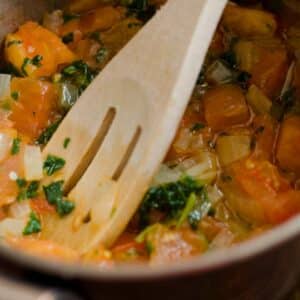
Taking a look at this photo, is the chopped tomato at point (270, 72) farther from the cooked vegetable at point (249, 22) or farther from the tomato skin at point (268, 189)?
the tomato skin at point (268, 189)

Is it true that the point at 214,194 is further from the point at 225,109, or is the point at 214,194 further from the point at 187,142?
the point at 225,109

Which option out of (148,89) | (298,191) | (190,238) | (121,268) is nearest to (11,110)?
(148,89)

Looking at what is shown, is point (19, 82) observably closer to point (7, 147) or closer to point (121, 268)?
point (7, 147)

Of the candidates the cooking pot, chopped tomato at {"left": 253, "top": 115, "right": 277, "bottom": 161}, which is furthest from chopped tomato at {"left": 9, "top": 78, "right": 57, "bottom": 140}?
the cooking pot

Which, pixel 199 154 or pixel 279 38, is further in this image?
pixel 279 38

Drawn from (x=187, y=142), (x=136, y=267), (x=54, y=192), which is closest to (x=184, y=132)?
(x=187, y=142)

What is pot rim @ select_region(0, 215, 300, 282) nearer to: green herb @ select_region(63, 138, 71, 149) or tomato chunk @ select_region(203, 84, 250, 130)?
green herb @ select_region(63, 138, 71, 149)

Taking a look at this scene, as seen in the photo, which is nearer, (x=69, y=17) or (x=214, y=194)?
(x=214, y=194)
